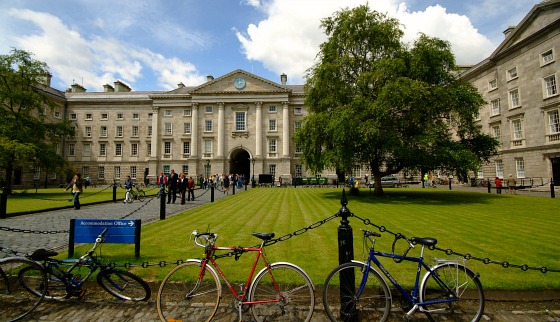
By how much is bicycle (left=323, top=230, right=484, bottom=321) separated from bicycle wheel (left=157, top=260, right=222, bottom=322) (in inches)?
67.1

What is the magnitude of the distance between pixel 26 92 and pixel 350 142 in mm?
31163

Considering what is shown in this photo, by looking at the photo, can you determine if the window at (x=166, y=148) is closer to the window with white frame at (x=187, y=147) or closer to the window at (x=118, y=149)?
the window with white frame at (x=187, y=147)

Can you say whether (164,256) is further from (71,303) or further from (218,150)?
(218,150)

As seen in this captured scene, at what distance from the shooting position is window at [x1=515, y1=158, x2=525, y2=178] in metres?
29.8

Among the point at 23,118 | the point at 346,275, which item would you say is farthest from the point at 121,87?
the point at 346,275

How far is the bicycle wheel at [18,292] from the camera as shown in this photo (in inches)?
170

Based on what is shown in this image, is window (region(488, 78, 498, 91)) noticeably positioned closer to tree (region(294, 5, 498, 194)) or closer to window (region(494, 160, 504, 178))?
window (region(494, 160, 504, 178))

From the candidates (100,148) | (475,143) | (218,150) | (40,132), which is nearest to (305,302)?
(475,143)

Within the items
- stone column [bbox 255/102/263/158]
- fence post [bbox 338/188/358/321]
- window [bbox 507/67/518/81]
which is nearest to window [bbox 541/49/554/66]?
window [bbox 507/67/518/81]

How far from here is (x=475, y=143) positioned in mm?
20609

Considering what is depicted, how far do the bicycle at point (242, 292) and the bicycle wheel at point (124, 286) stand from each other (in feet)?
1.45

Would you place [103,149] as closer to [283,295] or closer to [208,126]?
[208,126]

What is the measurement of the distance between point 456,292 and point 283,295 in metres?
2.36

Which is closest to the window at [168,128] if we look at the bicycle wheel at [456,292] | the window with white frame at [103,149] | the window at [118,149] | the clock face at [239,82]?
the window at [118,149]
